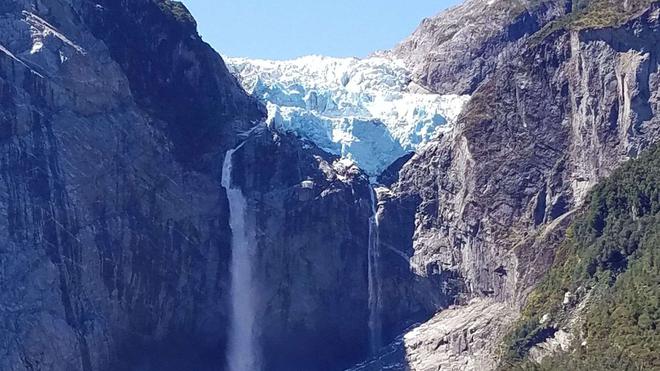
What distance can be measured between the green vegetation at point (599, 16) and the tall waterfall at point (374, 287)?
17398 millimetres

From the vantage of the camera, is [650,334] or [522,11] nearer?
[650,334]

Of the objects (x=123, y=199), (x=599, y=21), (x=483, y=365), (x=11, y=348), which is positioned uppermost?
(x=599, y=21)

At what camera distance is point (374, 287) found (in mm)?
83188

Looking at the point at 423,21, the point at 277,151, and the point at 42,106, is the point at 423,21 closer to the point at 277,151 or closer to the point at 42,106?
the point at 277,151

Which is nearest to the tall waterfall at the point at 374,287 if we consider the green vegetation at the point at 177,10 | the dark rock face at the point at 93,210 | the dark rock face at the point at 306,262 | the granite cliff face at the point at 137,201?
the dark rock face at the point at 306,262

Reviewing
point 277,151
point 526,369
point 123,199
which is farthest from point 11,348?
point 526,369

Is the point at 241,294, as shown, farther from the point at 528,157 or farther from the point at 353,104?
the point at 353,104

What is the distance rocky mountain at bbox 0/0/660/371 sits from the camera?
7400 cm

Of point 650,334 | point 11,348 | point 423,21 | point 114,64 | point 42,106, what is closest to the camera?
point 650,334

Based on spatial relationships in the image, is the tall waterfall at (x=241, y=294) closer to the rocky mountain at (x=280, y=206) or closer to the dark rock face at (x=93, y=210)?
the rocky mountain at (x=280, y=206)

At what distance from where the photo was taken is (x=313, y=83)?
9988cm

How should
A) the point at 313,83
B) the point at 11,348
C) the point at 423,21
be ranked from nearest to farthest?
the point at 11,348, the point at 313,83, the point at 423,21

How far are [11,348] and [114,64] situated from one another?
20601mm

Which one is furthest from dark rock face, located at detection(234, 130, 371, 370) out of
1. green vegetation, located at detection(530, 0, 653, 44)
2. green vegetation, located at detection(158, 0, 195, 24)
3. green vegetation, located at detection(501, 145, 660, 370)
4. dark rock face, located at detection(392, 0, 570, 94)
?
dark rock face, located at detection(392, 0, 570, 94)
